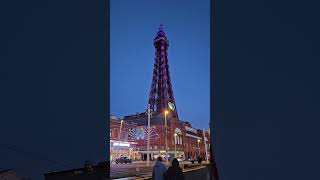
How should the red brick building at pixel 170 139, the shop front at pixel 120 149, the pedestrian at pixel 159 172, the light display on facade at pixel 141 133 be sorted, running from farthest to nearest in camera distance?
1. the light display on facade at pixel 141 133
2. the red brick building at pixel 170 139
3. the shop front at pixel 120 149
4. the pedestrian at pixel 159 172

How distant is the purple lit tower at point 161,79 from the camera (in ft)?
246

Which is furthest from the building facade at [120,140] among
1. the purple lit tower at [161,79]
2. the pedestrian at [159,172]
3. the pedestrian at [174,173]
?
the pedestrian at [174,173]

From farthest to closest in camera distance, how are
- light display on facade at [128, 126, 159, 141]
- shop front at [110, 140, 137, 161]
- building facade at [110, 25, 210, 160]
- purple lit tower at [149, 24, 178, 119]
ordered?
purple lit tower at [149, 24, 178, 119], light display on facade at [128, 126, 159, 141], building facade at [110, 25, 210, 160], shop front at [110, 140, 137, 161]

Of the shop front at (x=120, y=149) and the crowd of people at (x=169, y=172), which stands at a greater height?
the crowd of people at (x=169, y=172)

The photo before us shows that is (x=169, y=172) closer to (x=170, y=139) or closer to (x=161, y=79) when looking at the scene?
(x=170, y=139)

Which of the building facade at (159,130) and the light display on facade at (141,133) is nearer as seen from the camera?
the building facade at (159,130)

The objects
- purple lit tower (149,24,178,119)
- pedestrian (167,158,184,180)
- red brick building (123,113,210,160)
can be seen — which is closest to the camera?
pedestrian (167,158,184,180)

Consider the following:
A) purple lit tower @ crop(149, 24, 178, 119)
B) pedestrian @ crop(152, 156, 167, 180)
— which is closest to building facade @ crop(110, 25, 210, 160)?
purple lit tower @ crop(149, 24, 178, 119)

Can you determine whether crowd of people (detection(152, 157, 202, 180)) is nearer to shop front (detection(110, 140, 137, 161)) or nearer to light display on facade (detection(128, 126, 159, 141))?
shop front (detection(110, 140, 137, 161))

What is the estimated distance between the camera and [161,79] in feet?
260

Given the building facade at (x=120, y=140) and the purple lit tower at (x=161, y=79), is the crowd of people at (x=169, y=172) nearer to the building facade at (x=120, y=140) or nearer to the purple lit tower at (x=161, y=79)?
the building facade at (x=120, y=140)

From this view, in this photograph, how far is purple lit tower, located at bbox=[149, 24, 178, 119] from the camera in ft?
246
